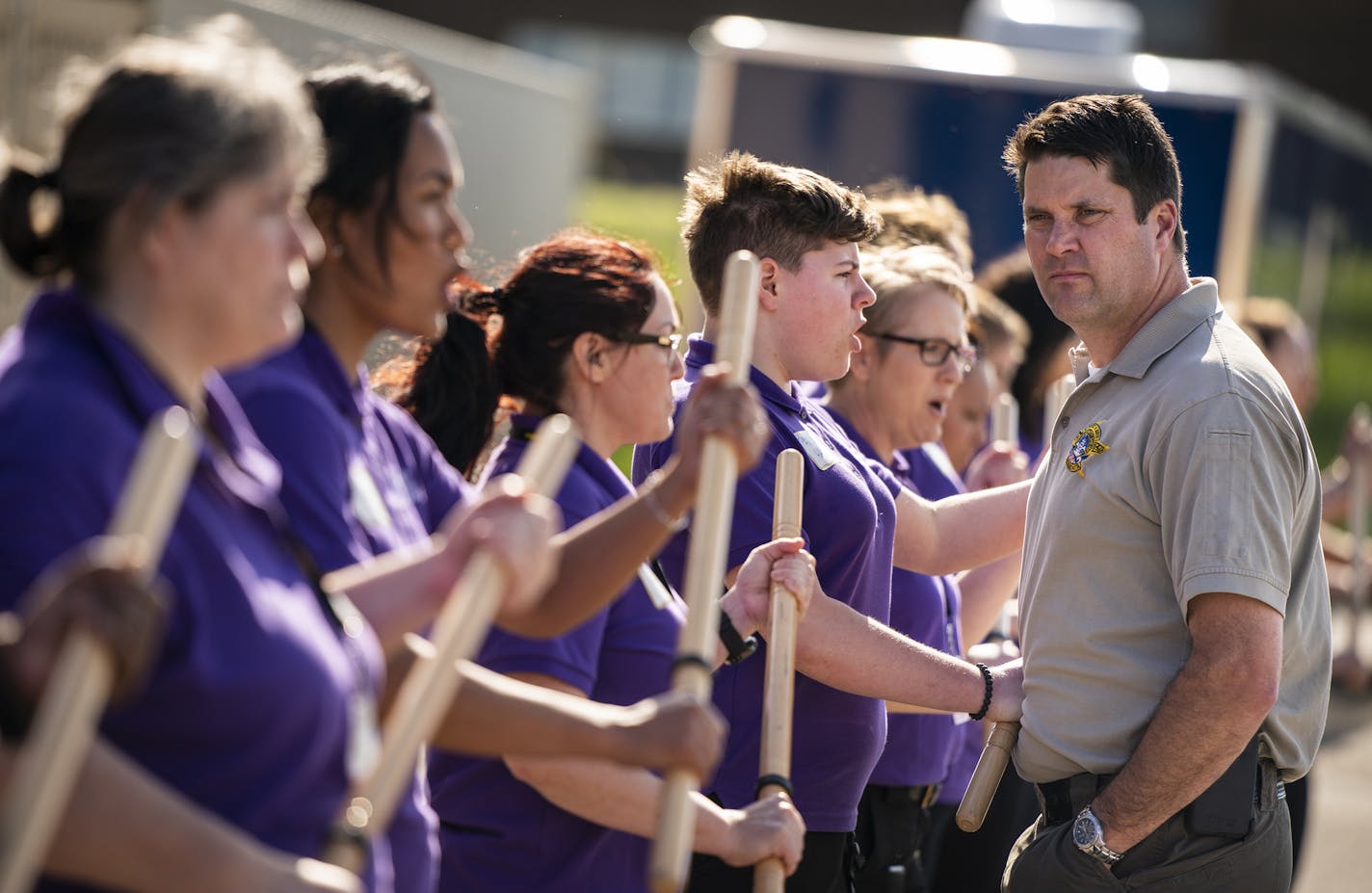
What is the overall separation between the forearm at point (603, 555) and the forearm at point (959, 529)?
1642 mm

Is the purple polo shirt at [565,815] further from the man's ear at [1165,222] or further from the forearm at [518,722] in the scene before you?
the man's ear at [1165,222]

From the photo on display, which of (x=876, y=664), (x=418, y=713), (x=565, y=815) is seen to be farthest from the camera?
(x=876, y=664)

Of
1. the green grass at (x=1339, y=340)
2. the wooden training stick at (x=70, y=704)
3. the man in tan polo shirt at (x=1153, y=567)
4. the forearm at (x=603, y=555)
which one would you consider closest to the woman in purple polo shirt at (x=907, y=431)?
the man in tan polo shirt at (x=1153, y=567)

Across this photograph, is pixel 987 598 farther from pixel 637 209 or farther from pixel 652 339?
pixel 637 209

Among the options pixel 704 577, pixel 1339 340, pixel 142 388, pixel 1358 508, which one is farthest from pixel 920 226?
pixel 1339 340

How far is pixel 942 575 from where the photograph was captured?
4238 millimetres

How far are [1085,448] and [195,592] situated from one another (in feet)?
6.48

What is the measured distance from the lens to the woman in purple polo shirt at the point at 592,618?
9.04 feet

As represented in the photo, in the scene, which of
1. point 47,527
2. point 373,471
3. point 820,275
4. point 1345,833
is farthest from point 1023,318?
point 47,527

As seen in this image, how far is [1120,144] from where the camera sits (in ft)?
11.0

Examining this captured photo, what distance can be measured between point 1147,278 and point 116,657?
2348 millimetres

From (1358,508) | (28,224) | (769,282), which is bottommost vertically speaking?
(1358,508)

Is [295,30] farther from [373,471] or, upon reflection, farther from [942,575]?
[373,471]

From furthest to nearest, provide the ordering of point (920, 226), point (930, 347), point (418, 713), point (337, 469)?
point (920, 226), point (930, 347), point (337, 469), point (418, 713)
